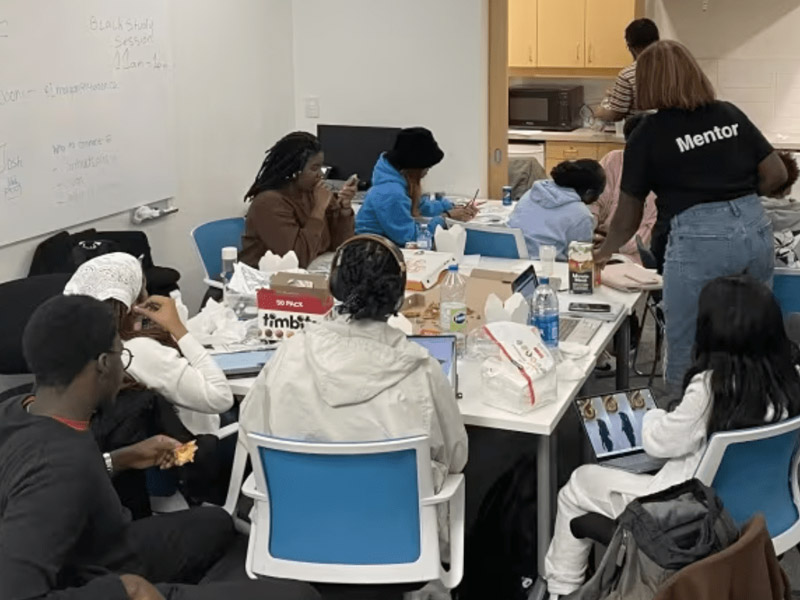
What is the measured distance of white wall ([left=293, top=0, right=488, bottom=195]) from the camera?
19.7ft

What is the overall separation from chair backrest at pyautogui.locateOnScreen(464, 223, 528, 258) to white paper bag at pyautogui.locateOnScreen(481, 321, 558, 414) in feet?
4.56

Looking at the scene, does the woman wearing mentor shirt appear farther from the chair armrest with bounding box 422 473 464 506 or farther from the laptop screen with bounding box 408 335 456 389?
the chair armrest with bounding box 422 473 464 506

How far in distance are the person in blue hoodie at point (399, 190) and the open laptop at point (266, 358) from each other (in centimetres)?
156

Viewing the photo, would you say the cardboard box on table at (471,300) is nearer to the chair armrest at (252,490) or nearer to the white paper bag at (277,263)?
the white paper bag at (277,263)

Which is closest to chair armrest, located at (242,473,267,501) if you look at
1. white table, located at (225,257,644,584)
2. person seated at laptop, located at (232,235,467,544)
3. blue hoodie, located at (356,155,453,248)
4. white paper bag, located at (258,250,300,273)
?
person seated at laptop, located at (232,235,467,544)

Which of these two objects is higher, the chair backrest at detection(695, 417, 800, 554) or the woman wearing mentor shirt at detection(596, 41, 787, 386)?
the woman wearing mentor shirt at detection(596, 41, 787, 386)

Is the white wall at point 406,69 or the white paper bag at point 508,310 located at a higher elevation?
the white wall at point 406,69

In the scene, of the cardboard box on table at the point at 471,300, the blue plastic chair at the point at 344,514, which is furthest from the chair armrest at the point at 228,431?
the cardboard box on table at the point at 471,300

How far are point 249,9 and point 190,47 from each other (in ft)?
2.07

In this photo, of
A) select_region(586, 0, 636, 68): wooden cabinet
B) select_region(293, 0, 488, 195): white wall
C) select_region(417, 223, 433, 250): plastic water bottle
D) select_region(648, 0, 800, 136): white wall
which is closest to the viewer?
select_region(417, 223, 433, 250): plastic water bottle

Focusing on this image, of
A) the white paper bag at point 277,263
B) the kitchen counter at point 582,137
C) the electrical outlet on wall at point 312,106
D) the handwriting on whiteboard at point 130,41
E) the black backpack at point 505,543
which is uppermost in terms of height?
the handwriting on whiteboard at point 130,41

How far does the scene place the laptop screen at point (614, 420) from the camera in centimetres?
298

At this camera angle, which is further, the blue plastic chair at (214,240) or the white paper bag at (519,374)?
the blue plastic chair at (214,240)

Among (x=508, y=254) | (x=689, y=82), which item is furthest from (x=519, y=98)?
(x=689, y=82)
